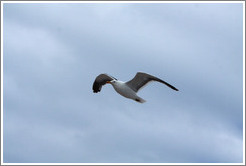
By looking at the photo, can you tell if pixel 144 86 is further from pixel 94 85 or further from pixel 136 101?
pixel 94 85

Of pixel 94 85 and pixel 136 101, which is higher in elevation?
pixel 94 85

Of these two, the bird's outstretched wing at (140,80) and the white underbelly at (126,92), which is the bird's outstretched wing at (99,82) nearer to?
the white underbelly at (126,92)

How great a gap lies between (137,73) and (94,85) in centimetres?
365

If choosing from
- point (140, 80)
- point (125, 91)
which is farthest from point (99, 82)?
point (140, 80)

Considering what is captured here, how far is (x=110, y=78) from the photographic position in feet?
60.5

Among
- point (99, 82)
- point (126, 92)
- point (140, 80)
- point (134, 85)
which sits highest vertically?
point (99, 82)

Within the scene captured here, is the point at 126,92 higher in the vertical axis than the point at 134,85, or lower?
lower

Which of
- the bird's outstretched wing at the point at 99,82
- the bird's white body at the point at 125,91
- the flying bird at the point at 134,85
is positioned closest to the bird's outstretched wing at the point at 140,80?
the flying bird at the point at 134,85

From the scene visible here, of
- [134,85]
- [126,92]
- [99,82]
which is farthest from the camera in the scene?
[99,82]

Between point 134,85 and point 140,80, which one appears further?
point 134,85

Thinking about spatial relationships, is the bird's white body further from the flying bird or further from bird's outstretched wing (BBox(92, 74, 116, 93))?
bird's outstretched wing (BBox(92, 74, 116, 93))

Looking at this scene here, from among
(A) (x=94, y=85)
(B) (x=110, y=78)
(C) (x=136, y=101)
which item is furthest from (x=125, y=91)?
(A) (x=94, y=85)

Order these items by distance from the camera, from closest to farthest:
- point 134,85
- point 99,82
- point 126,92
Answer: point 126,92
point 134,85
point 99,82

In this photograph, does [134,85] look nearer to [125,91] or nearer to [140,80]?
[140,80]
